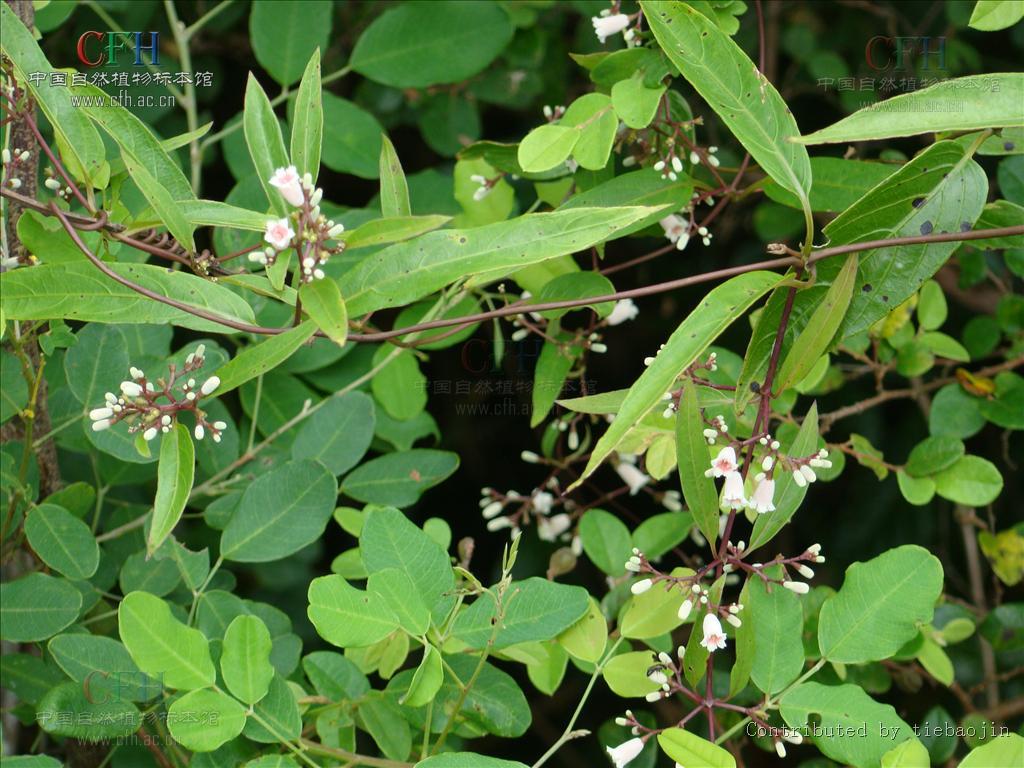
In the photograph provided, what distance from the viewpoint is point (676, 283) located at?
29.3 inches

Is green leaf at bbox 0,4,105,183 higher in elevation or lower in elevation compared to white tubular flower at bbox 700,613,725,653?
higher

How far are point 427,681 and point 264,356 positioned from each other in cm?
28

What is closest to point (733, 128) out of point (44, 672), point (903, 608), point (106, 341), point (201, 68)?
point (903, 608)

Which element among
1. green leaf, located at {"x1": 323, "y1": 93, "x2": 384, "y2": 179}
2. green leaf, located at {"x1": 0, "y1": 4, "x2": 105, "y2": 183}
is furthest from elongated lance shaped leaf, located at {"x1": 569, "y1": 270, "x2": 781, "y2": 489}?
green leaf, located at {"x1": 323, "y1": 93, "x2": 384, "y2": 179}

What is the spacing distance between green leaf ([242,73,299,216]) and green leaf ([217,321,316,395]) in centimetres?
14

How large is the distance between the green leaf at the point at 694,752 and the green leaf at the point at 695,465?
0.46 feet

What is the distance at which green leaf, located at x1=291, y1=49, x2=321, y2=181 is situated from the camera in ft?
2.47

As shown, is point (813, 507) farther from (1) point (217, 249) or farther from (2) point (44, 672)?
(2) point (44, 672)

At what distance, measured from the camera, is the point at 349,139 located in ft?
4.23

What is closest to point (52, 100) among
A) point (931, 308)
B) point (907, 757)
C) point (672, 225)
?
point (672, 225)

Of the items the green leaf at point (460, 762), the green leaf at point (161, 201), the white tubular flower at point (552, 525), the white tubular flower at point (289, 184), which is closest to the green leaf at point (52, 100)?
the green leaf at point (161, 201)

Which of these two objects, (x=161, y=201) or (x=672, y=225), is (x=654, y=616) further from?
(x=161, y=201)

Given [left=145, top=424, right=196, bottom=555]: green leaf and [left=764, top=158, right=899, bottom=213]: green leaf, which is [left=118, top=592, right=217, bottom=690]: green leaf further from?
[left=764, top=158, right=899, bottom=213]: green leaf

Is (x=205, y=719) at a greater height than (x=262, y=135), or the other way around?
(x=262, y=135)
